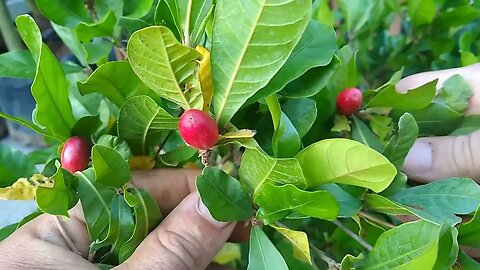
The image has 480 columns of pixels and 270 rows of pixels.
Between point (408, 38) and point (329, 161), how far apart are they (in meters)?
0.48

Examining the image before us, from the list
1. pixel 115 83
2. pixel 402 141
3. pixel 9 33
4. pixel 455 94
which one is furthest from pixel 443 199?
pixel 9 33

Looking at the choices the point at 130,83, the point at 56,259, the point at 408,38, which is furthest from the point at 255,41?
the point at 408,38

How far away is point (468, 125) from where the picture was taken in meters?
0.55

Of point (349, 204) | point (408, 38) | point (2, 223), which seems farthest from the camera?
point (2, 223)

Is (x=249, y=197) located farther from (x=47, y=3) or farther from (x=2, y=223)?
(x=2, y=223)

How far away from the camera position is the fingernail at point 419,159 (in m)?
0.57

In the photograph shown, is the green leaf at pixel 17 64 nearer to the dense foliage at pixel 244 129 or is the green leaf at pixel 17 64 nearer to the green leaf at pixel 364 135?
the dense foliage at pixel 244 129

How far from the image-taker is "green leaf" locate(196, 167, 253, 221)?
0.40m

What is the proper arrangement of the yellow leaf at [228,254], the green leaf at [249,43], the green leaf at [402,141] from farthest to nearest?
the yellow leaf at [228,254] → the green leaf at [402,141] → the green leaf at [249,43]

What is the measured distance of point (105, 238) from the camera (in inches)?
17.7

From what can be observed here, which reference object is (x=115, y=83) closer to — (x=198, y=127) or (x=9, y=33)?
(x=198, y=127)

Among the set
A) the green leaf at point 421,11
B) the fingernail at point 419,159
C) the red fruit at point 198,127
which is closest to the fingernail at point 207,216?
the red fruit at point 198,127

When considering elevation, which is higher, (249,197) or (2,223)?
(249,197)

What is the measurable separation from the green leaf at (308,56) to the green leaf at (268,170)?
0.04 metres
